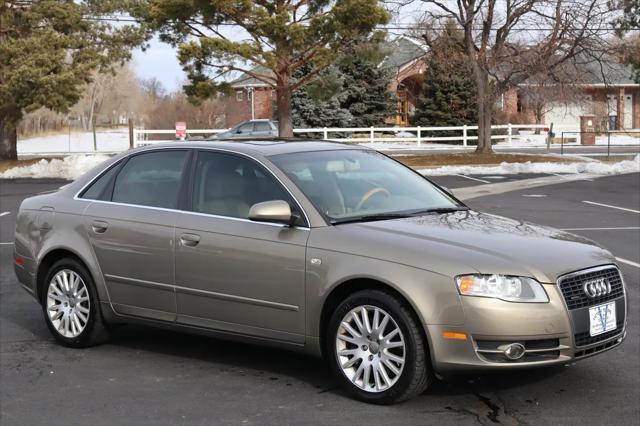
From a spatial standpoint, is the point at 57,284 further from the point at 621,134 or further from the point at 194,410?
the point at 621,134

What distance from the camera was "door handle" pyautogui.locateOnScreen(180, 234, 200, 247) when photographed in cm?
611

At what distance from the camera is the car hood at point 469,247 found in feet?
16.7

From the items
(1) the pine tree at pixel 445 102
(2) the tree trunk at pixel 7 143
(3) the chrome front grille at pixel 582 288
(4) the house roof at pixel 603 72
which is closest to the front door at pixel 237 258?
(3) the chrome front grille at pixel 582 288

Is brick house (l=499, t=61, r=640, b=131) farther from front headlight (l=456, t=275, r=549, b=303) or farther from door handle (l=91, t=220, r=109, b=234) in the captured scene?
front headlight (l=456, t=275, r=549, b=303)

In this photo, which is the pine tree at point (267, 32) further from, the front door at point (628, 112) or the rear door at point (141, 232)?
the front door at point (628, 112)

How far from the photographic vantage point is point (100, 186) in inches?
276

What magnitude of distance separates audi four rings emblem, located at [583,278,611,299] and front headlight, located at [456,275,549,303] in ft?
1.23

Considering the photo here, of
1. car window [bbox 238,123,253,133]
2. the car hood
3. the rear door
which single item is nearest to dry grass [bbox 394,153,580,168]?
car window [bbox 238,123,253,133]

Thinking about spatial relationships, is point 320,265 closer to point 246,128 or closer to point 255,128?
A: point 255,128

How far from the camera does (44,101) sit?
3064 centimetres

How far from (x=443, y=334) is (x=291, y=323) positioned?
1.07 meters

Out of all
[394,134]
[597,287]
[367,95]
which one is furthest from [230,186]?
[394,134]

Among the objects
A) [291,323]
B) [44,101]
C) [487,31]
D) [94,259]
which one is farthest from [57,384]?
[487,31]

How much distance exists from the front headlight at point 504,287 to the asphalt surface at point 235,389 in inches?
27.1
